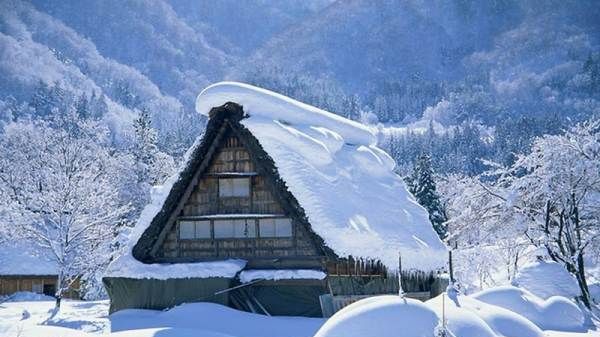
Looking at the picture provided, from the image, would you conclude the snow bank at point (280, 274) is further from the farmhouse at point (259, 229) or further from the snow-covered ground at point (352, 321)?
the snow-covered ground at point (352, 321)

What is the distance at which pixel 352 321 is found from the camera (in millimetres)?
9070

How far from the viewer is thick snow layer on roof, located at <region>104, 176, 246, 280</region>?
19531 millimetres

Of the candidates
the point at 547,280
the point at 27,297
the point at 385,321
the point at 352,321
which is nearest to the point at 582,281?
the point at 547,280

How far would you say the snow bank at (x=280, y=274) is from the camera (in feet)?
62.8

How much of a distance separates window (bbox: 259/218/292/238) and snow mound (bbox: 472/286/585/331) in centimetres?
867

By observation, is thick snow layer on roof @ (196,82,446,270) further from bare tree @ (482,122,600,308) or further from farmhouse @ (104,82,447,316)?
bare tree @ (482,122,600,308)

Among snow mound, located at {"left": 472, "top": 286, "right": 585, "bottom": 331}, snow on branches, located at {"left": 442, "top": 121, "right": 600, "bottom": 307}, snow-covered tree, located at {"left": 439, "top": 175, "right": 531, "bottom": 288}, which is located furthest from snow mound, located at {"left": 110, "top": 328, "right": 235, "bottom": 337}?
snow on branches, located at {"left": 442, "top": 121, "right": 600, "bottom": 307}

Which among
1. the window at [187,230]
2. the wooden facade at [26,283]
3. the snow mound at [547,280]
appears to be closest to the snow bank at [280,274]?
the window at [187,230]

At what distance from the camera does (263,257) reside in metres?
20.2

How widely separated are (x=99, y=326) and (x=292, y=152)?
300 inches

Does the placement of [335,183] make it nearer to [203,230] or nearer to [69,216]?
[203,230]

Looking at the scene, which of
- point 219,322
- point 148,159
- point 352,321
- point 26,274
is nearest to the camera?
point 352,321

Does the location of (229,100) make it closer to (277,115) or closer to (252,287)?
(277,115)

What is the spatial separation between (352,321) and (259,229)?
37.8ft
